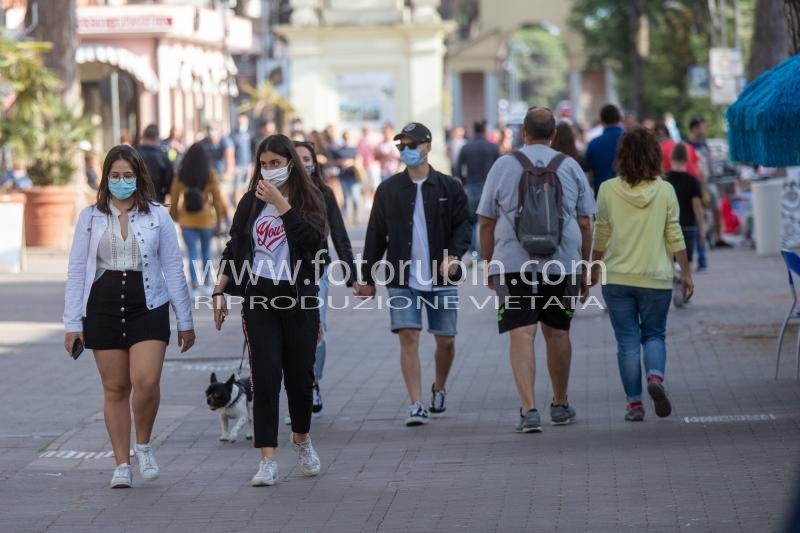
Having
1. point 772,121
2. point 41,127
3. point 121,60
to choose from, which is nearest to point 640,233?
point 772,121

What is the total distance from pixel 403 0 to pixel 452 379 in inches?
1189

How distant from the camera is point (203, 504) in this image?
7863mm

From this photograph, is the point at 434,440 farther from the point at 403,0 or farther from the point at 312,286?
the point at 403,0

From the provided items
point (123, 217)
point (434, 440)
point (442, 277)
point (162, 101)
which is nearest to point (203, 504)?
point (123, 217)

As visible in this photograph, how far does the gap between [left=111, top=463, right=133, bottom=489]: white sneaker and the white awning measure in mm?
40087

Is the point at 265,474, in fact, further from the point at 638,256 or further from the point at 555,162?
the point at 638,256

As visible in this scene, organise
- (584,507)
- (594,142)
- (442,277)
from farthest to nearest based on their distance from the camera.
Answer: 1. (594,142)
2. (442,277)
3. (584,507)

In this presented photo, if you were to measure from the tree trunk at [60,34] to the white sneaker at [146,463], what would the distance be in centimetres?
1851

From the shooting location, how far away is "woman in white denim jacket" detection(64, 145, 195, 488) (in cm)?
818

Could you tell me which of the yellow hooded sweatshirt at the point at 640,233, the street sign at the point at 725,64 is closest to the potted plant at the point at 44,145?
the street sign at the point at 725,64

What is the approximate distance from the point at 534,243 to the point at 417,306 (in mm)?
1097

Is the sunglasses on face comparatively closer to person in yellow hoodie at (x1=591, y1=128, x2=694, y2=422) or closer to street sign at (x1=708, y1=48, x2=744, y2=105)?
person in yellow hoodie at (x1=591, y1=128, x2=694, y2=422)

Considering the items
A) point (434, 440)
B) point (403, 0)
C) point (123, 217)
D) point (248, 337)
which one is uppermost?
point (403, 0)

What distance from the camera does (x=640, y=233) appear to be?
990 centimetres
